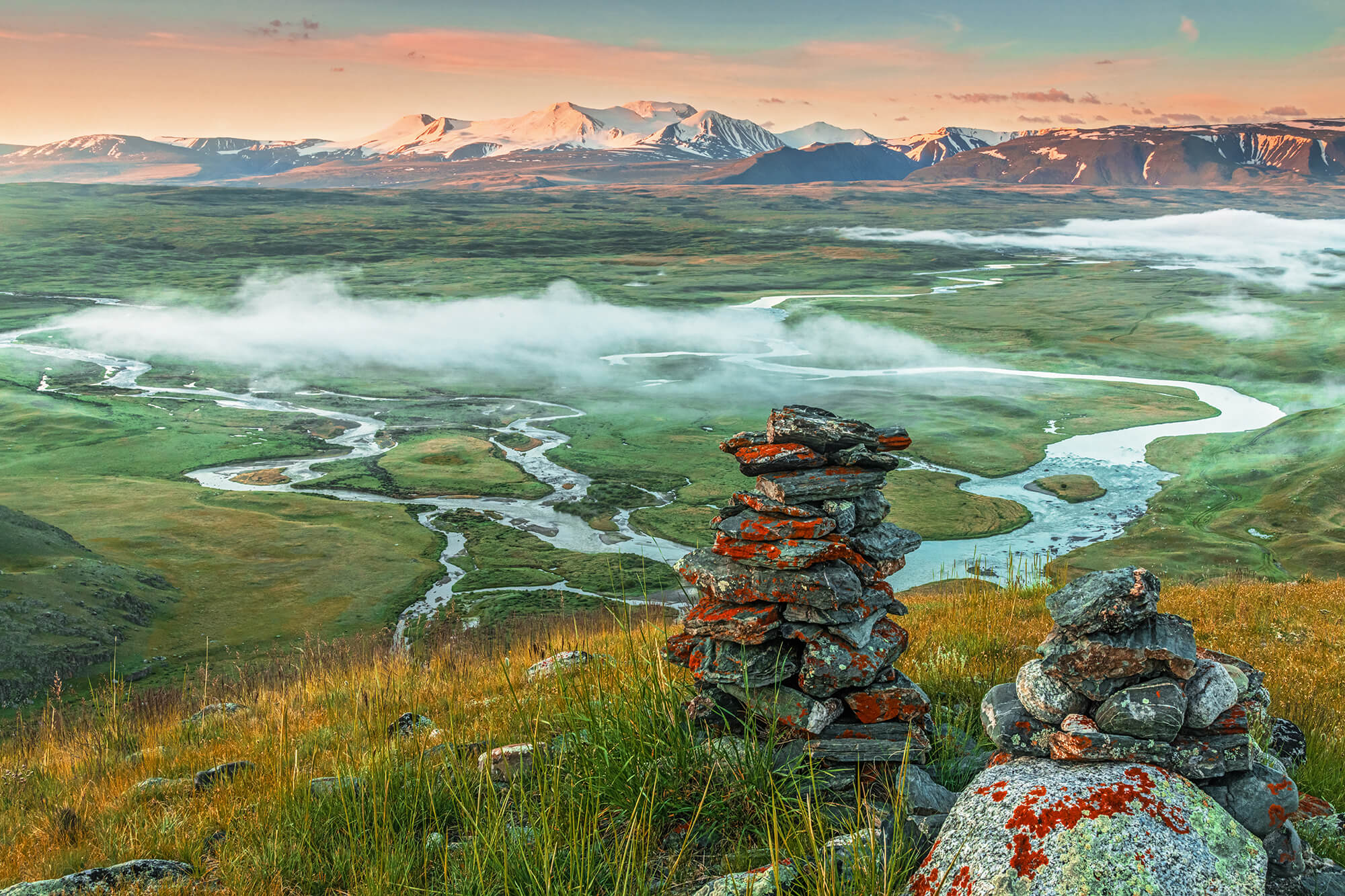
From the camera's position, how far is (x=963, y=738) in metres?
7.98

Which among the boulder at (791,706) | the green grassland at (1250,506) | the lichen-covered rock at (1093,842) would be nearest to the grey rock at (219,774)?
the boulder at (791,706)

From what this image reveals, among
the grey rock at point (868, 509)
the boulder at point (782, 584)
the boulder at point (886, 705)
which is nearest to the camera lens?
the boulder at point (886, 705)

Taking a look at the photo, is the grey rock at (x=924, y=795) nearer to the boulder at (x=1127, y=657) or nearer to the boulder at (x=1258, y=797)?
the boulder at (x=1127, y=657)

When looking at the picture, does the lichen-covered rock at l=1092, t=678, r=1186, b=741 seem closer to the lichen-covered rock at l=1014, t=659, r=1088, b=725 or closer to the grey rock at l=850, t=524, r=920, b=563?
the lichen-covered rock at l=1014, t=659, r=1088, b=725

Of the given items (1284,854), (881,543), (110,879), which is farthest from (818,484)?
(110,879)

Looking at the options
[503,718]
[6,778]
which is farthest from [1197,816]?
[6,778]

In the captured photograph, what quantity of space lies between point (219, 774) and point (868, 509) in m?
6.94

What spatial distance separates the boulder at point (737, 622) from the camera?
7.86m

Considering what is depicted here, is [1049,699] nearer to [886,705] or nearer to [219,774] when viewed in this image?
[886,705]

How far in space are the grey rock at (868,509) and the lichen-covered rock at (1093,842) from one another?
3.28m

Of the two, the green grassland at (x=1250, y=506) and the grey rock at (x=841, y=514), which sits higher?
the grey rock at (x=841, y=514)

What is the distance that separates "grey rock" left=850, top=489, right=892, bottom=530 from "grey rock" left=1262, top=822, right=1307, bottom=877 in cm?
388

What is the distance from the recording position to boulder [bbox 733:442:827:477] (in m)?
8.65

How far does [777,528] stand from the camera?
824cm
